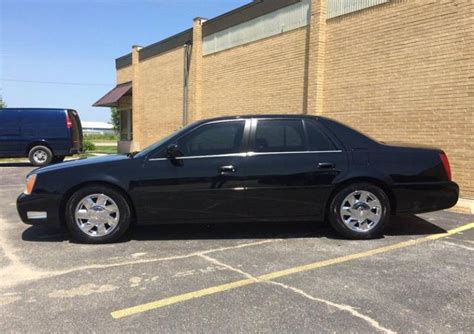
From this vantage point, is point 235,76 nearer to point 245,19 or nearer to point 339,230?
point 245,19

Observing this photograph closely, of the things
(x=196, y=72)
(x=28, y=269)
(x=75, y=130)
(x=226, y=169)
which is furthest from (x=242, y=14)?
(x=28, y=269)

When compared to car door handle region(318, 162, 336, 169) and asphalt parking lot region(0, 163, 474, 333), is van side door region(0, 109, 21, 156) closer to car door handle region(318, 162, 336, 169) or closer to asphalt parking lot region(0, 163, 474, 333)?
asphalt parking lot region(0, 163, 474, 333)

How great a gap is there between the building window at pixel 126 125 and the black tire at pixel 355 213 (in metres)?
19.9

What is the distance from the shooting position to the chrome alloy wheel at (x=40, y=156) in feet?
54.2

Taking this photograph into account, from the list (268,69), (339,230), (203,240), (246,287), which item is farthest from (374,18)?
(246,287)

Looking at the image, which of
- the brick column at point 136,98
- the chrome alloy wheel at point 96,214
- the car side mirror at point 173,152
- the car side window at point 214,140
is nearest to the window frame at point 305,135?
the car side window at point 214,140

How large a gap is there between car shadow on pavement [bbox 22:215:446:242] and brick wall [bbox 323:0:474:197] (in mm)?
2786

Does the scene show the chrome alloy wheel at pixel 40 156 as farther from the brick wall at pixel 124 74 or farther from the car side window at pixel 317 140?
the car side window at pixel 317 140

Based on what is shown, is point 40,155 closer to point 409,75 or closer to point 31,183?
point 31,183

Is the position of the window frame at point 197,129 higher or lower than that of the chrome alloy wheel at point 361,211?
higher

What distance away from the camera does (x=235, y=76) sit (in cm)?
1495

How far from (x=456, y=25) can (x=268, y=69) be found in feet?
19.1

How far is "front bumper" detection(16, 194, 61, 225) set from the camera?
5543 millimetres

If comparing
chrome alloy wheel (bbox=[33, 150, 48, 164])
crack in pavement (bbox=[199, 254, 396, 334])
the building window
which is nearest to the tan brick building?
chrome alloy wheel (bbox=[33, 150, 48, 164])
